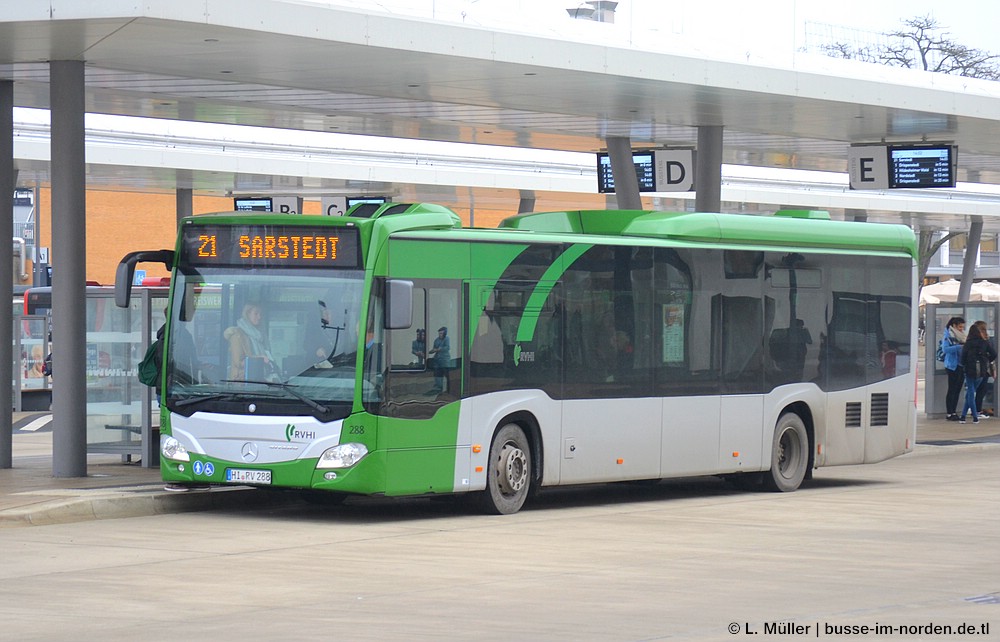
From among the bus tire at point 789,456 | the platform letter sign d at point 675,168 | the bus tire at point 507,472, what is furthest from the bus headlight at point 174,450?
the platform letter sign d at point 675,168

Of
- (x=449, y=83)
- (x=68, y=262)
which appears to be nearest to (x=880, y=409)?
(x=449, y=83)

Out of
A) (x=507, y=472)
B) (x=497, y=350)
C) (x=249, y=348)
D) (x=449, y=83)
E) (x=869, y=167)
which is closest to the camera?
(x=249, y=348)

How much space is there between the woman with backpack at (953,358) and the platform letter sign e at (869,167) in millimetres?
5883

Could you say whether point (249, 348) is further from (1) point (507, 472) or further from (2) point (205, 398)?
(1) point (507, 472)

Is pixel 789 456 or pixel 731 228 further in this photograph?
pixel 789 456

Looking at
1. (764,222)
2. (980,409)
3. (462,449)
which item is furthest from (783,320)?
(980,409)

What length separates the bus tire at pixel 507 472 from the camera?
1469 centimetres

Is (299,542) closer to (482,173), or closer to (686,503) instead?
(686,503)

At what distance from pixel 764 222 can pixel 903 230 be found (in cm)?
227

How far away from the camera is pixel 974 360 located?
29.1 meters

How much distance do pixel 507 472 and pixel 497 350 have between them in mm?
1105

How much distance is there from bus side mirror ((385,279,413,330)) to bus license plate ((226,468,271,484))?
1.63 m

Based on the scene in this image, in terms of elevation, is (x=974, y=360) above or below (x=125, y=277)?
below

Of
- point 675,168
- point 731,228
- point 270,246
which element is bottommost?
point 270,246
